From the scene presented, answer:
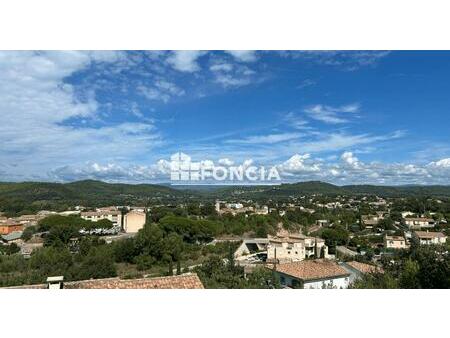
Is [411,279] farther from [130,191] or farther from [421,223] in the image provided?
[130,191]

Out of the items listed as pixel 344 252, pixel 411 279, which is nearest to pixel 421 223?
pixel 344 252

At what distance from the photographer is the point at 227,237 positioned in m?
14.2

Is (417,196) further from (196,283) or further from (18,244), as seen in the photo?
(18,244)

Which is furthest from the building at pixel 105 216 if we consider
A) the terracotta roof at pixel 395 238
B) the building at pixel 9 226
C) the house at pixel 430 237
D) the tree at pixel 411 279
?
the tree at pixel 411 279

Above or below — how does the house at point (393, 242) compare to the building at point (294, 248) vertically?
above

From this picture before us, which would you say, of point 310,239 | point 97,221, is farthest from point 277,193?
point 97,221

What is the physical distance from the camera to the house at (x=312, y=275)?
20.4ft

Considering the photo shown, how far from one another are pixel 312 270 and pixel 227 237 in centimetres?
764

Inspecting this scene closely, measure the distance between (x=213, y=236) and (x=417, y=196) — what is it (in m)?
7.12

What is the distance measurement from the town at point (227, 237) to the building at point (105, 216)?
Result: 0.11 ft

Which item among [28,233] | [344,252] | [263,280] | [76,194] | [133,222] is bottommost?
[344,252]

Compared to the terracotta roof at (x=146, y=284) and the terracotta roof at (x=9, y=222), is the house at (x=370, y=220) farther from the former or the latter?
the terracotta roof at (x=9, y=222)

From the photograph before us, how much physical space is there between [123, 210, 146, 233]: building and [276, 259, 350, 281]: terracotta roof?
6436 mm

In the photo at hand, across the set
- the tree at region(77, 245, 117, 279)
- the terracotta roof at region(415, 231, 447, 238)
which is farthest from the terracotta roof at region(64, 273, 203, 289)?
the terracotta roof at region(415, 231, 447, 238)
